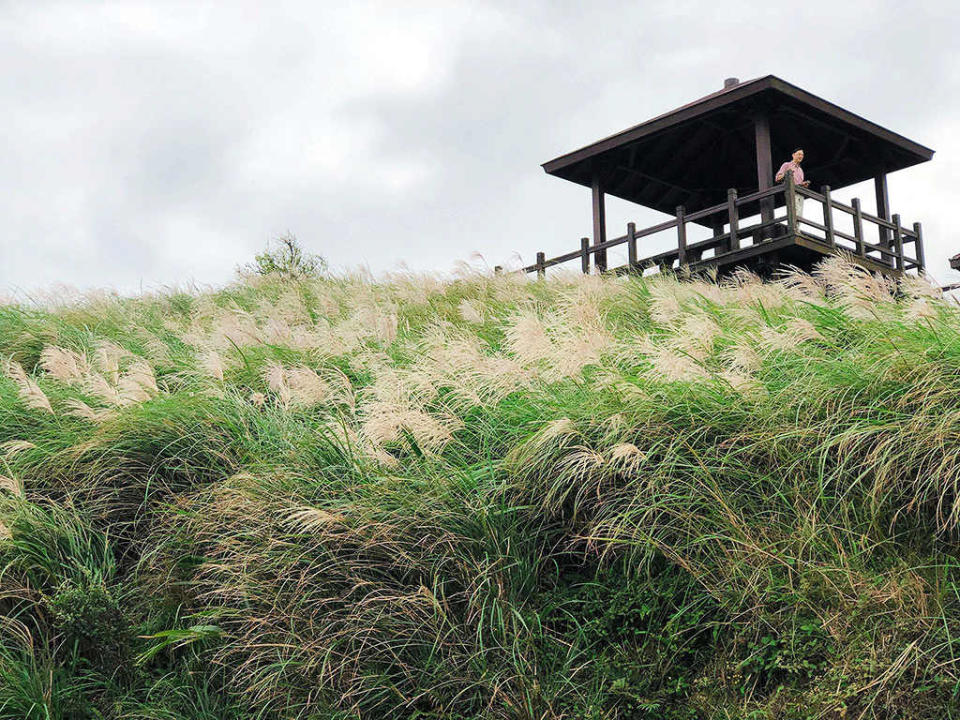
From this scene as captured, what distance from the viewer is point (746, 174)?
2033cm

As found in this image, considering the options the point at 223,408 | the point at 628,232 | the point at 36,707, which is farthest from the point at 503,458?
the point at 628,232

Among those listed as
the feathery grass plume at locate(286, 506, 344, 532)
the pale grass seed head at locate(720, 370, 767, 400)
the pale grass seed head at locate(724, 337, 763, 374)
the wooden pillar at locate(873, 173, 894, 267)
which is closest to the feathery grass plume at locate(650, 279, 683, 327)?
the pale grass seed head at locate(724, 337, 763, 374)

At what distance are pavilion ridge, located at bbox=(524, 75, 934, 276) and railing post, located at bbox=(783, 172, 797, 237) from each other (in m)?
0.02

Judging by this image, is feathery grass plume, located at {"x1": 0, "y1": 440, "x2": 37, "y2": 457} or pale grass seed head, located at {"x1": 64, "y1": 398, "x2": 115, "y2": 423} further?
pale grass seed head, located at {"x1": 64, "y1": 398, "x2": 115, "y2": 423}

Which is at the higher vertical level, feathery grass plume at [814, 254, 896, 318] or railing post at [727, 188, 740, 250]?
railing post at [727, 188, 740, 250]

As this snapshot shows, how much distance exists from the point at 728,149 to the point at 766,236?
4.39 metres

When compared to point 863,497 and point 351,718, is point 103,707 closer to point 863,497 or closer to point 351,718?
point 351,718

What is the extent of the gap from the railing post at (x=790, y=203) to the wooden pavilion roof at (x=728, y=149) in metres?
1.93

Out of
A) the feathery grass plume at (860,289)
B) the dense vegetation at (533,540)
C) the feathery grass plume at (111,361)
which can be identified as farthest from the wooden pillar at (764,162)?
the feathery grass plume at (111,361)

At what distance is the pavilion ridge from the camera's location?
15391mm

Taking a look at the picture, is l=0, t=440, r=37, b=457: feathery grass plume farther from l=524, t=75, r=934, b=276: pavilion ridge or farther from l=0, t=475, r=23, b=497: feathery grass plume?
l=524, t=75, r=934, b=276: pavilion ridge

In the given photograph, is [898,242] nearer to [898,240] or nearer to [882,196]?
[898,240]

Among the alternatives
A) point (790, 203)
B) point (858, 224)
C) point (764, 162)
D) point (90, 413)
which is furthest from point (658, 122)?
point (90, 413)

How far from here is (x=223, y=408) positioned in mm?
6422
